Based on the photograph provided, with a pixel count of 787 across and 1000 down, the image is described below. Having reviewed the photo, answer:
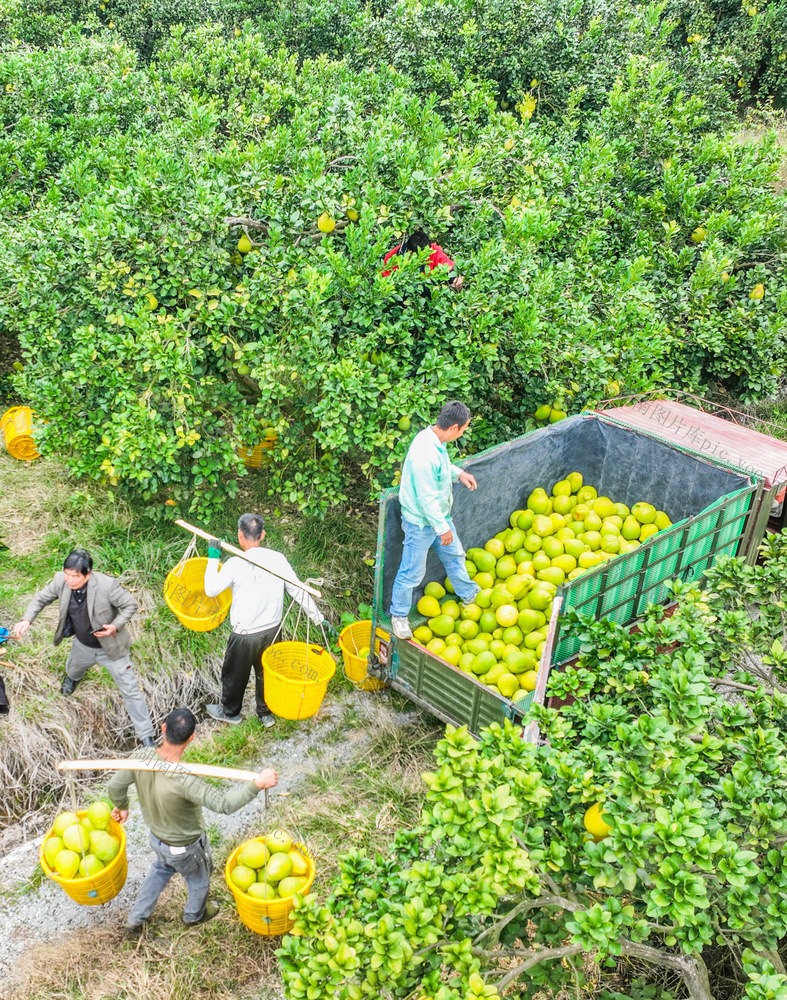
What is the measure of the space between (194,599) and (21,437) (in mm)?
3578

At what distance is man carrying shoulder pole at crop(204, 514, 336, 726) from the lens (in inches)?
226

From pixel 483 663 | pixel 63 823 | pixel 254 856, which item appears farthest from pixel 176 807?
pixel 483 663

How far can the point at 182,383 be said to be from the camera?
22.5 feet

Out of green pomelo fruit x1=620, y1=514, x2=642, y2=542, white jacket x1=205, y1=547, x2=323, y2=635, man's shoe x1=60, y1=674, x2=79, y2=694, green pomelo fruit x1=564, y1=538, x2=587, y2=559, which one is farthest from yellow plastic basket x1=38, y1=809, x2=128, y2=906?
green pomelo fruit x1=620, y1=514, x2=642, y2=542

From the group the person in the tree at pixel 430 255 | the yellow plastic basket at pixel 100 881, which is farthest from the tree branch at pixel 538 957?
the person in the tree at pixel 430 255

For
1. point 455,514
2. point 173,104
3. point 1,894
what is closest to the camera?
point 1,894

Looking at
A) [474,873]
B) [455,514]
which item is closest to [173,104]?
[455,514]

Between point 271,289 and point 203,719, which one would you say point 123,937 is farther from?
point 271,289

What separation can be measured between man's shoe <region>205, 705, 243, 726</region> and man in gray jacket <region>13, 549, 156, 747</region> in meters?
0.77

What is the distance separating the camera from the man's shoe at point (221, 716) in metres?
6.64

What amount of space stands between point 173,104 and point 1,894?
366 inches

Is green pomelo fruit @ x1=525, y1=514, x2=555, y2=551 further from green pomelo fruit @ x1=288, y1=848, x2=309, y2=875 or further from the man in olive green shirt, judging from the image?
the man in olive green shirt

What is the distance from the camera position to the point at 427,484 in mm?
5734

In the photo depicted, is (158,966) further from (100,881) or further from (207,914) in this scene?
(100,881)
